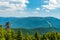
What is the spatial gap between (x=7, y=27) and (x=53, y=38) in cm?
2994

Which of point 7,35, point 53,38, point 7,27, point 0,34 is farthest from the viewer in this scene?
point 7,27

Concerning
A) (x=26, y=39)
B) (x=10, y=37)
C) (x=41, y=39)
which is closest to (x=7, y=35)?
(x=10, y=37)

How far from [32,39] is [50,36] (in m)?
19.4

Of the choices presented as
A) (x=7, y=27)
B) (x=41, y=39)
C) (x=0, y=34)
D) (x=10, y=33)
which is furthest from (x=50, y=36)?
(x=0, y=34)

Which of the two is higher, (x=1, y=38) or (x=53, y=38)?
(x=1, y=38)

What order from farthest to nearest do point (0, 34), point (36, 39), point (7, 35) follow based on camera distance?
1. point (36, 39)
2. point (7, 35)
3. point (0, 34)

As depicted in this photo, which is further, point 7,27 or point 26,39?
point 7,27

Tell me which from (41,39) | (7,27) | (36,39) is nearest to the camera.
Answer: (36,39)

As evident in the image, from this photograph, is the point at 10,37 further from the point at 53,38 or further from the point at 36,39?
the point at 53,38

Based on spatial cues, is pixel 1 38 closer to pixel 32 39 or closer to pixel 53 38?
pixel 32 39

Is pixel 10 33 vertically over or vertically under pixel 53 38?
over

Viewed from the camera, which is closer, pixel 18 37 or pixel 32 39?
pixel 18 37

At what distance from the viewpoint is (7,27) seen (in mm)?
138000

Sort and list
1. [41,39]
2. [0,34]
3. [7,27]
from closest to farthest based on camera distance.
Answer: [0,34], [41,39], [7,27]
